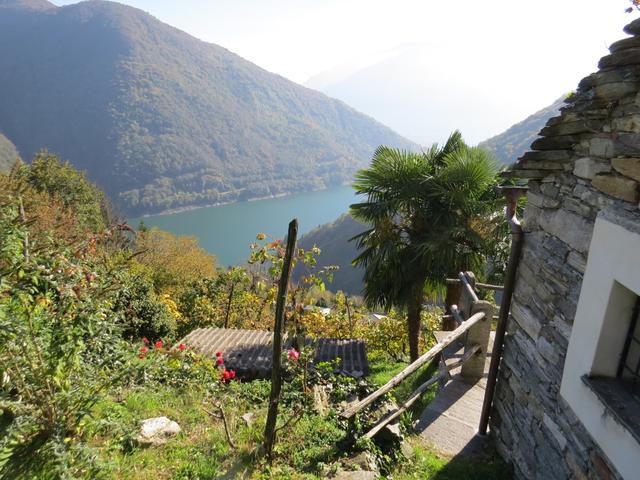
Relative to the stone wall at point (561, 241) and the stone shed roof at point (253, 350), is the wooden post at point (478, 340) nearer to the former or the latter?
the stone wall at point (561, 241)

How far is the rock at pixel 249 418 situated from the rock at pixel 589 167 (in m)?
3.61

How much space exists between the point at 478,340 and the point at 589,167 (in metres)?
3.21

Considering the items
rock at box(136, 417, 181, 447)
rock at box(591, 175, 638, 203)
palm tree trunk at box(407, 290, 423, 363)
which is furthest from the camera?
palm tree trunk at box(407, 290, 423, 363)

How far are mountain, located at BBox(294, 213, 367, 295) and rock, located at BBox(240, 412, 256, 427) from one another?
52.8 meters

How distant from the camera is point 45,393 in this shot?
9.21 feet

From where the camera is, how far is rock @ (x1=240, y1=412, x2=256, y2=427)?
4.20 meters

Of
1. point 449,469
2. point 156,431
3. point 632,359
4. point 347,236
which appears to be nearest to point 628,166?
point 632,359

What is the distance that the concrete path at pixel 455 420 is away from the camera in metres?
4.20

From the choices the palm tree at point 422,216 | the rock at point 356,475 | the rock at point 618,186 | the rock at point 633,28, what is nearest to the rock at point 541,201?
the rock at point 618,186

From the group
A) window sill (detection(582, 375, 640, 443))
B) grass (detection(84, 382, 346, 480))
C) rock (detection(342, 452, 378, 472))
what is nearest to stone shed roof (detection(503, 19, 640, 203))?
window sill (detection(582, 375, 640, 443))

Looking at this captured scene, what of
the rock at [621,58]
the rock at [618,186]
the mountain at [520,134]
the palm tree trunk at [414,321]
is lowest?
the palm tree trunk at [414,321]

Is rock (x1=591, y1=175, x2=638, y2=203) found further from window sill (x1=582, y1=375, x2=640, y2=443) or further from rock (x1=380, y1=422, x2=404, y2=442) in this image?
rock (x1=380, y1=422, x2=404, y2=442)

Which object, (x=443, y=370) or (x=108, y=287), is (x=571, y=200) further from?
(x=108, y=287)

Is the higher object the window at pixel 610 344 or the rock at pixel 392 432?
the window at pixel 610 344
